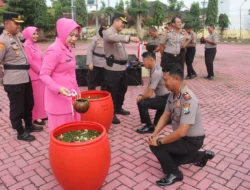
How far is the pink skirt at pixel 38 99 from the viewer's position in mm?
4586

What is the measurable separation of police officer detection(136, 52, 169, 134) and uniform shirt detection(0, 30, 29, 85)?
186 centimetres

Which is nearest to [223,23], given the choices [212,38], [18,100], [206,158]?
[212,38]

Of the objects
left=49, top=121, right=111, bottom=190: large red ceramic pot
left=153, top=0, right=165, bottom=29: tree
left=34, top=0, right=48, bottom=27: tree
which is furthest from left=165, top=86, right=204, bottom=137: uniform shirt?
left=153, top=0, right=165, bottom=29: tree

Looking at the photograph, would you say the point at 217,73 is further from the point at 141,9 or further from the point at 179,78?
the point at 141,9

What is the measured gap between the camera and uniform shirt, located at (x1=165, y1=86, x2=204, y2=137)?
270 cm

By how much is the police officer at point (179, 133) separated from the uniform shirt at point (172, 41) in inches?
165

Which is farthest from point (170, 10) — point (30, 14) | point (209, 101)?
point (209, 101)

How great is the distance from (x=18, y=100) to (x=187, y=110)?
256 cm

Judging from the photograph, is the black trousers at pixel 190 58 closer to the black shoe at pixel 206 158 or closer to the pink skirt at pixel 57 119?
the black shoe at pixel 206 158

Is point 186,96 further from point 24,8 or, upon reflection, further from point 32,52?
point 24,8

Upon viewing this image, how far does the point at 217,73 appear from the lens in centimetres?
989

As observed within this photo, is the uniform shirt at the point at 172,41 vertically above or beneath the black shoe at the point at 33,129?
above

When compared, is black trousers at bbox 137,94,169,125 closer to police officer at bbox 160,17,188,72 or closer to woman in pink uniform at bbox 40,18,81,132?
woman in pink uniform at bbox 40,18,81,132

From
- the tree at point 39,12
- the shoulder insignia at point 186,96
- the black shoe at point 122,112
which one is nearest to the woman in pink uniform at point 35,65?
the black shoe at point 122,112
